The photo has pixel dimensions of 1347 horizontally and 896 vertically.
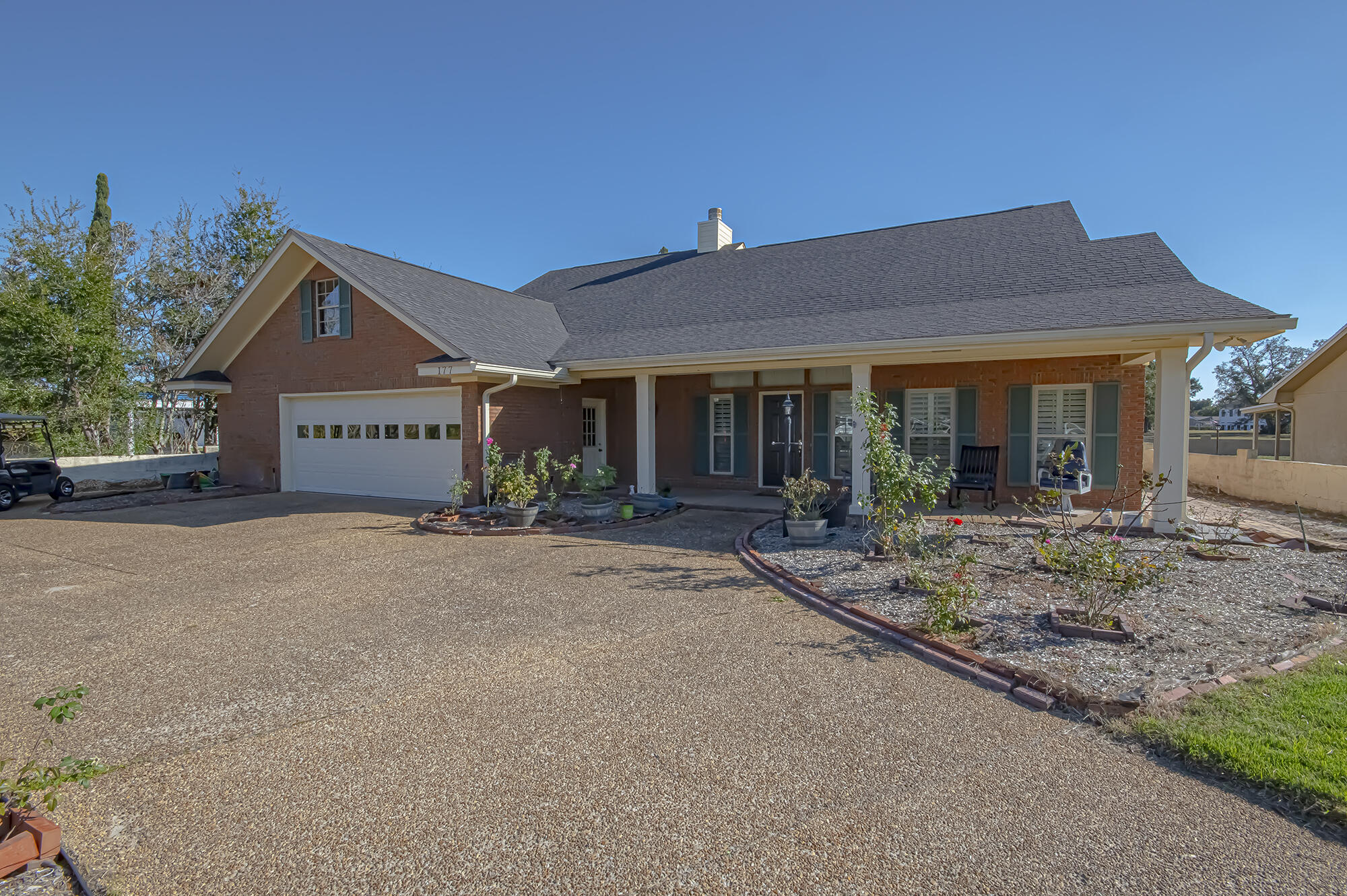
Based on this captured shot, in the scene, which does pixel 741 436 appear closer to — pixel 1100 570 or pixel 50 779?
pixel 1100 570

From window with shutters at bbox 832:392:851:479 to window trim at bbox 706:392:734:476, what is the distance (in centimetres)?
202

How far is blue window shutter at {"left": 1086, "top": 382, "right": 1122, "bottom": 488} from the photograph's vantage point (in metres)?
10.6

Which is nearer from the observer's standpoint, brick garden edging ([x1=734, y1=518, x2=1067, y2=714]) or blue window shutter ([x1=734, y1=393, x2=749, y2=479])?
brick garden edging ([x1=734, y1=518, x2=1067, y2=714])

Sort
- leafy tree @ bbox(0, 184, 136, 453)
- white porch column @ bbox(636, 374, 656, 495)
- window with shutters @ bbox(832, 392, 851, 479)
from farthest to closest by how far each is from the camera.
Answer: leafy tree @ bbox(0, 184, 136, 453)
window with shutters @ bbox(832, 392, 851, 479)
white porch column @ bbox(636, 374, 656, 495)

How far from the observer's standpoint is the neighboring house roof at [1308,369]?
15.4 metres

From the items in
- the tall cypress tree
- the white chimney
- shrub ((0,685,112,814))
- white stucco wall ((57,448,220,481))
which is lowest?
shrub ((0,685,112,814))

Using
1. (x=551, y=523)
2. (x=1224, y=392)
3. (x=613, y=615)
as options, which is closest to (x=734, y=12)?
(x=551, y=523)

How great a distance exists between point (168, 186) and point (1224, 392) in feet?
245

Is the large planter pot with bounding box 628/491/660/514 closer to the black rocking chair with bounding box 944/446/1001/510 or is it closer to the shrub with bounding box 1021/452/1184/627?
the black rocking chair with bounding box 944/446/1001/510

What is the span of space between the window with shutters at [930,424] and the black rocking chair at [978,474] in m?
0.35

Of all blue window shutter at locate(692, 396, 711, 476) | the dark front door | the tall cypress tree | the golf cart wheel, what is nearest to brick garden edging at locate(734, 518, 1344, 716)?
the dark front door

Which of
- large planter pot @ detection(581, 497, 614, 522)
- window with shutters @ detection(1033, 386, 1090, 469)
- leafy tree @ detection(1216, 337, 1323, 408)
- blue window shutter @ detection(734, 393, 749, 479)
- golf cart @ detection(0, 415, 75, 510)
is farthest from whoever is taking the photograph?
leafy tree @ detection(1216, 337, 1323, 408)

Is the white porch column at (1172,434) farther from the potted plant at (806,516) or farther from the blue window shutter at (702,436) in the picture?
the blue window shutter at (702,436)

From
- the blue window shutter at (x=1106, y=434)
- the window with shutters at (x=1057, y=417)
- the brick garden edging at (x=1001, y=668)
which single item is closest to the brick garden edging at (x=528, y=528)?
the brick garden edging at (x=1001, y=668)
